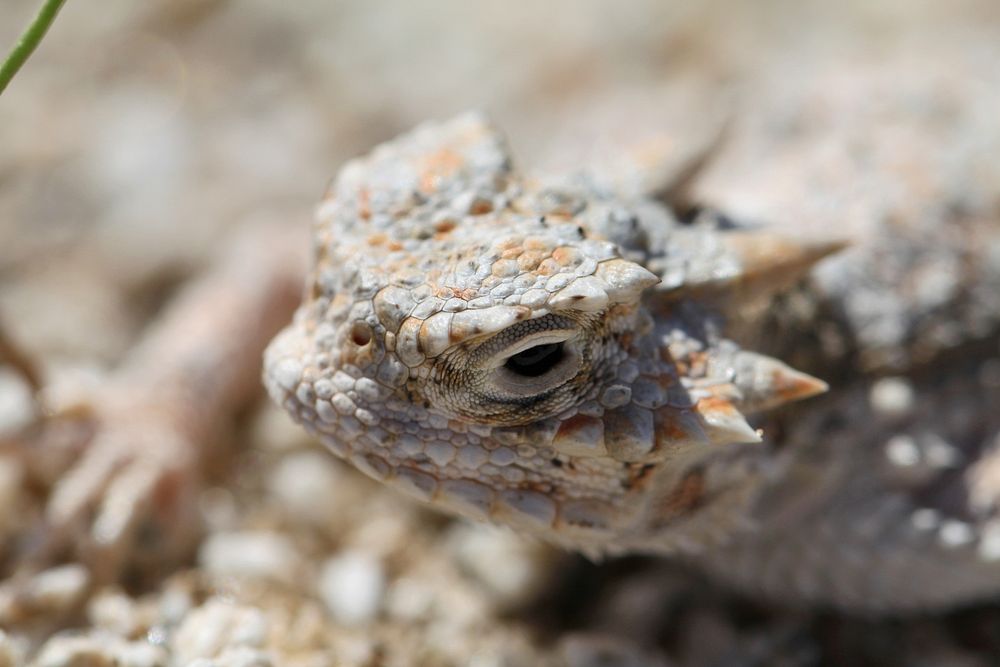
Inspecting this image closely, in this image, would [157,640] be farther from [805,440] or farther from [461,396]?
[805,440]

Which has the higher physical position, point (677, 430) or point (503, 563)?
point (677, 430)

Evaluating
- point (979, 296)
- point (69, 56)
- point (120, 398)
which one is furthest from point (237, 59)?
point (979, 296)

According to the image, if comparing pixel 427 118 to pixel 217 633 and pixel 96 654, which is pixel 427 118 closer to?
pixel 217 633

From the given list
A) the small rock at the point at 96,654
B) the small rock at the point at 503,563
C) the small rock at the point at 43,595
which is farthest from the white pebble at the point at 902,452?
the small rock at the point at 43,595

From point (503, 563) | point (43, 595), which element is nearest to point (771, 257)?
point (503, 563)

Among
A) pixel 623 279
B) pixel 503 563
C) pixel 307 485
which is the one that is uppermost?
pixel 623 279

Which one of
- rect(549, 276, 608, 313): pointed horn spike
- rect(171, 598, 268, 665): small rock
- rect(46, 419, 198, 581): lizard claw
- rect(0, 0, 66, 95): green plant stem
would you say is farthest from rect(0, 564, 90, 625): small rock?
rect(549, 276, 608, 313): pointed horn spike

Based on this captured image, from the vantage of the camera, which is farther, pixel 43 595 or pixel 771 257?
pixel 43 595
